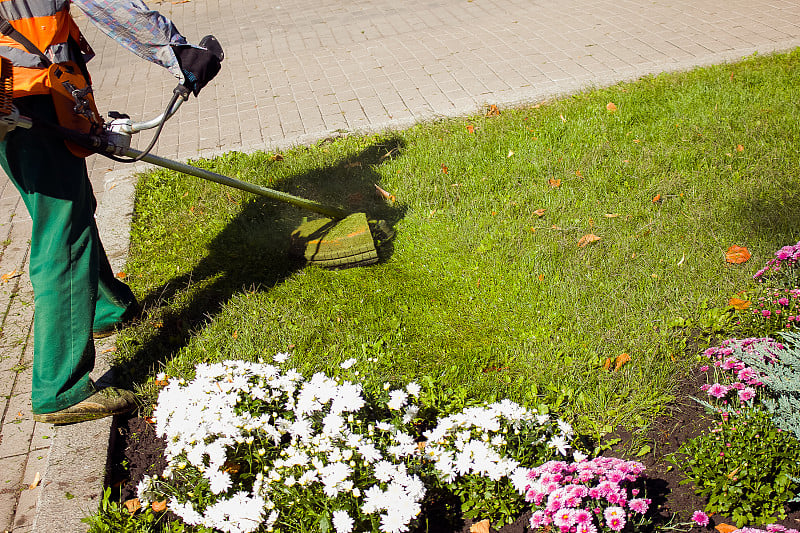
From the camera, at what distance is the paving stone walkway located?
554 centimetres

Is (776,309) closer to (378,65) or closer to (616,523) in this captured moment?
(616,523)

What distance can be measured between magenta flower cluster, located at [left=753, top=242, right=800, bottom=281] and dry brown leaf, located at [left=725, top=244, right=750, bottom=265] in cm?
21

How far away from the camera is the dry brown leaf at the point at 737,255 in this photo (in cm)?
359

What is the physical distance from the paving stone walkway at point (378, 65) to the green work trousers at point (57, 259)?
739 mm

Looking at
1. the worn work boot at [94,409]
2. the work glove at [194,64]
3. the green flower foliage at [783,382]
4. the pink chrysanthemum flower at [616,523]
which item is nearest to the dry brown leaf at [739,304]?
the green flower foliage at [783,382]

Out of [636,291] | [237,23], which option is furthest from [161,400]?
[237,23]

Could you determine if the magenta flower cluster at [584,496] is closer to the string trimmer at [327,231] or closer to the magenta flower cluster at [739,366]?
the magenta flower cluster at [739,366]

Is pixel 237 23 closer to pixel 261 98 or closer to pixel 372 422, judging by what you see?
pixel 261 98

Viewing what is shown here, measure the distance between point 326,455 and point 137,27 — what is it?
1867 mm

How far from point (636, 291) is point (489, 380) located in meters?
1.01

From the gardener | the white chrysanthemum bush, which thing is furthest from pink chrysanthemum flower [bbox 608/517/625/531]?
the gardener

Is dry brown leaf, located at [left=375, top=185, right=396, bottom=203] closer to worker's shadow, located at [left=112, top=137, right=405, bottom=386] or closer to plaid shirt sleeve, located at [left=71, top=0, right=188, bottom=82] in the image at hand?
worker's shadow, located at [left=112, top=137, right=405, bottom=386]

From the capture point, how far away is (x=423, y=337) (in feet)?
11.1

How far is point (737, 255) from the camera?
3621mm
